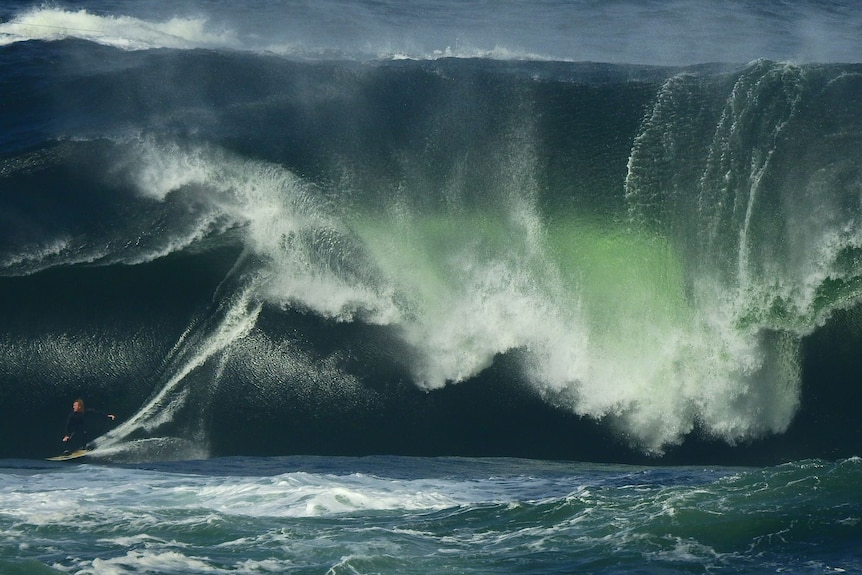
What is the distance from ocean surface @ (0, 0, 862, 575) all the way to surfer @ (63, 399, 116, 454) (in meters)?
0.33

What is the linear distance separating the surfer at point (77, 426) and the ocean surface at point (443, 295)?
327 mm

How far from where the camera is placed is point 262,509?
1738cm

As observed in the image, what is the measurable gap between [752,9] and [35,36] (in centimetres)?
2160

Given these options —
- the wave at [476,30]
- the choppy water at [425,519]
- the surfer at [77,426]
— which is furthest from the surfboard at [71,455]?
the wave at [476,30]

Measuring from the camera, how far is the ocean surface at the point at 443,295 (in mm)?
20391

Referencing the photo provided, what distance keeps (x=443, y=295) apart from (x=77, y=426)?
652 cm

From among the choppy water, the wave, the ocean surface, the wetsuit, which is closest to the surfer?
the wetsuit

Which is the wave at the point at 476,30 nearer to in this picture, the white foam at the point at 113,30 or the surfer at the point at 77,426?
the white foam at the point at 113,30

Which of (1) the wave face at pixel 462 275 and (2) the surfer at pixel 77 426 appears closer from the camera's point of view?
(2) the surfer at pixel 77 426

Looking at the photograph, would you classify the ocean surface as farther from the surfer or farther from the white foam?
the white foam

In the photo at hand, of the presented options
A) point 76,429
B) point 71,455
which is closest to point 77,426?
point 76,429

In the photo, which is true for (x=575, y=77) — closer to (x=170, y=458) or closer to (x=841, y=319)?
(x=841, y=319)

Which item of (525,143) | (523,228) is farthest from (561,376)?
(525,143)

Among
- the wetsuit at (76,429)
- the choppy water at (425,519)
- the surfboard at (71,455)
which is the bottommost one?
the choppy water at (425,519)
